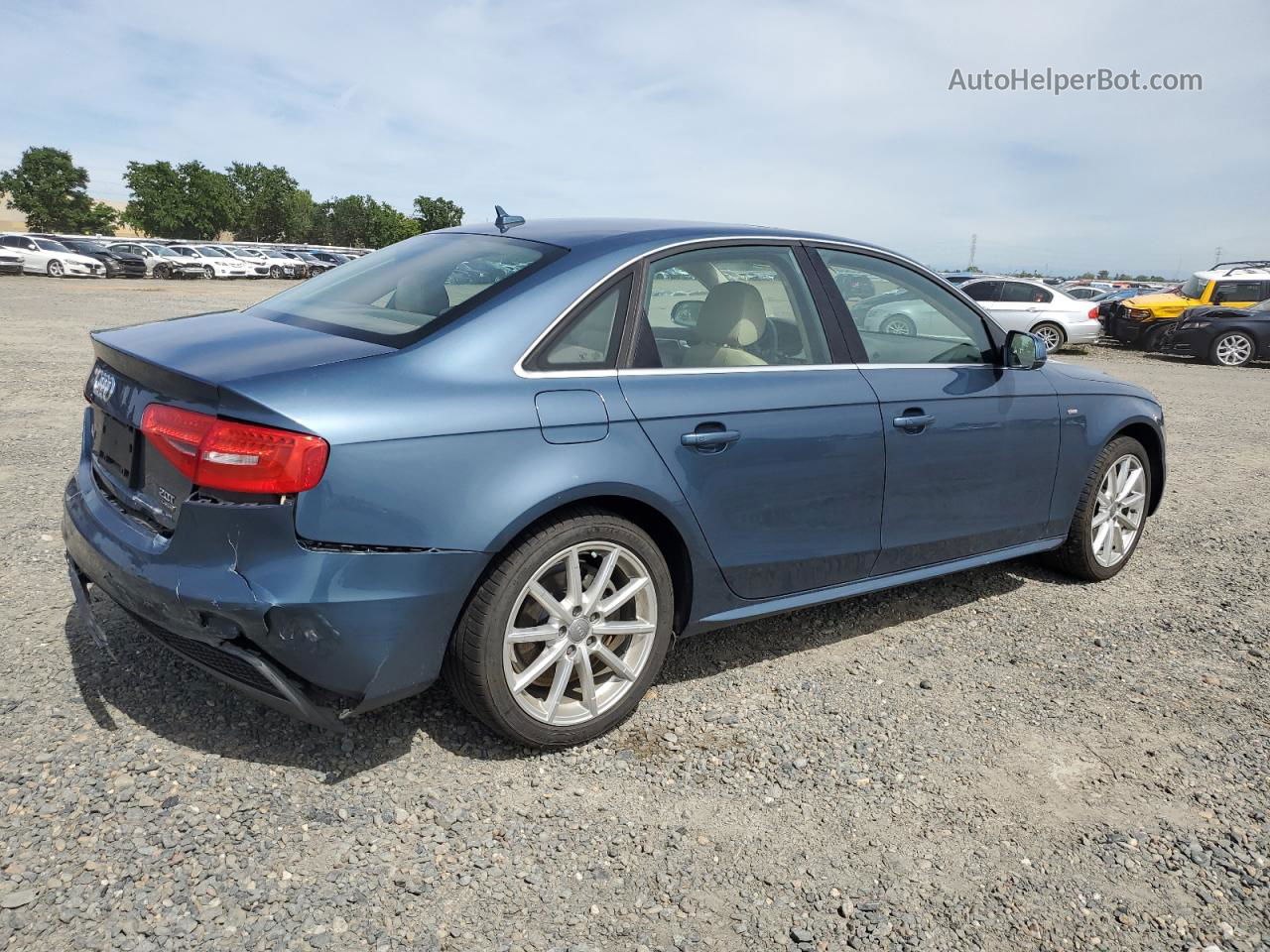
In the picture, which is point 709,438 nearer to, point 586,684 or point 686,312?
point 686,312

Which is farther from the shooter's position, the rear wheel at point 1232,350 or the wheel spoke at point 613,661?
the rear wheel at point 1232,350

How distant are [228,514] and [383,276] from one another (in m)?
1.30

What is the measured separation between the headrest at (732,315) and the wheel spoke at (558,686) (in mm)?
1228

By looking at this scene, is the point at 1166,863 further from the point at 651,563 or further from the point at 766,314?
the point at 766,314

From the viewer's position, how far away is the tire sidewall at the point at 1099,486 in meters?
4.68

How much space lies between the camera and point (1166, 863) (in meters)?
2.64

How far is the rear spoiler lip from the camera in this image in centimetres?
253

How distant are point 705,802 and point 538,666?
0.63 m

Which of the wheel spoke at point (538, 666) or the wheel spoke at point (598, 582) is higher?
the wheel spoke at point (598, 582)

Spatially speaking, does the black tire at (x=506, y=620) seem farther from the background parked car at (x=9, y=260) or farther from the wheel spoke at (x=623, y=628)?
the background parked car at (x=9, y=260)

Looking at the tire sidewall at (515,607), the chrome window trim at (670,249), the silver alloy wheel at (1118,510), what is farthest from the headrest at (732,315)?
the silver alloy wheel at (1118,510)

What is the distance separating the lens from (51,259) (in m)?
33.9

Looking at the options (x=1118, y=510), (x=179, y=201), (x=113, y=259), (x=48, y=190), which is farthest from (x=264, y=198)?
(x=1118, y=510)

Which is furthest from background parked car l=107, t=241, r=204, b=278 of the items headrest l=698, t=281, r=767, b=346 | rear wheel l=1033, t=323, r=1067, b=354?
headrest l=698, t=281, r=767, b=346
